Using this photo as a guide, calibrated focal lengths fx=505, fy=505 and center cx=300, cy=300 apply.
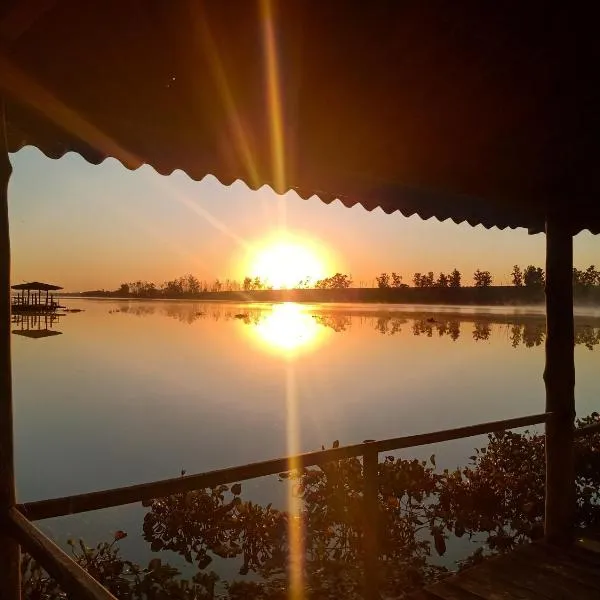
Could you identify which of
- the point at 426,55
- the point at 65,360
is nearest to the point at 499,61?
the point at 426,55

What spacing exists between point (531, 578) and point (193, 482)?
9.05 ft

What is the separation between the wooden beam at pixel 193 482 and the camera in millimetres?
2082

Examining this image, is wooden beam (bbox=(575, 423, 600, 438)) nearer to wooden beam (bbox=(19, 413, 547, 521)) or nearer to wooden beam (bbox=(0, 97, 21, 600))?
wooden beam (bbox=(19, 413, 547, 521))

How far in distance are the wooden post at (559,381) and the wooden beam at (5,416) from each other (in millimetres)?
3863

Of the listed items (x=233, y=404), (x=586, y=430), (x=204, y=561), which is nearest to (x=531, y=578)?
(x=586, y=430)

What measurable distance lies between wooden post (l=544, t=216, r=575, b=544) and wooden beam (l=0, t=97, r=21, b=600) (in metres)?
3.86

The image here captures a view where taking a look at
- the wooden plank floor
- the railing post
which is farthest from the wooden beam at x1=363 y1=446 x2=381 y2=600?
the wooden plank floor

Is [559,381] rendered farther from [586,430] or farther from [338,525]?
[338,525]

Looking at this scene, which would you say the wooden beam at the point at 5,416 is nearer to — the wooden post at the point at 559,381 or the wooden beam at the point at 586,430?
the wooden post at the point at 559,381

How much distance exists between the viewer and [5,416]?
216 centimetres

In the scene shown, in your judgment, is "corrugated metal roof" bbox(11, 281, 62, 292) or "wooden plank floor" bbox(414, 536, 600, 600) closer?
"wooden plank floor" bbox(414, 536, 600, 600)

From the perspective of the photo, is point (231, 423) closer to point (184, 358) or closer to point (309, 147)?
point (309, 147)

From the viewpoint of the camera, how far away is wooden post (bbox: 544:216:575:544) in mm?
4156

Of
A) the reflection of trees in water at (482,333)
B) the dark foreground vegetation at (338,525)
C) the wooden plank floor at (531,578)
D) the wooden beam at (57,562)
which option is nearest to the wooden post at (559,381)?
the wooden plank floor at (531,578)
